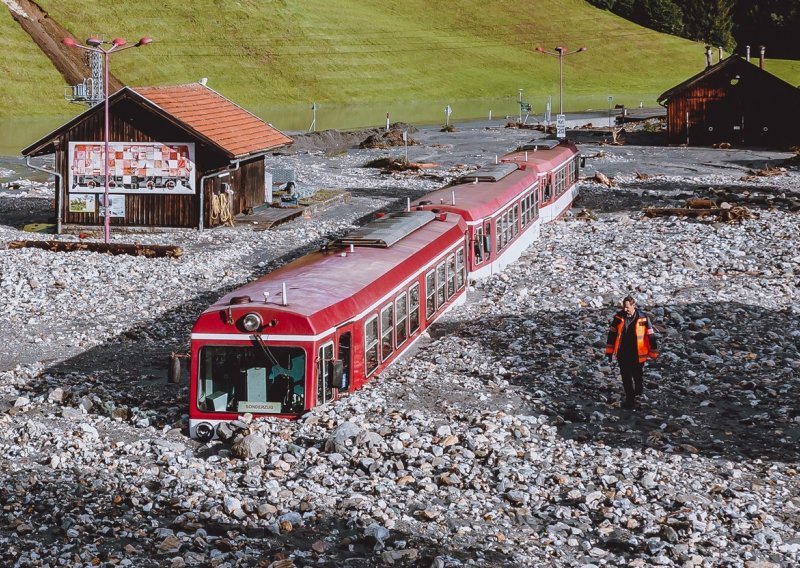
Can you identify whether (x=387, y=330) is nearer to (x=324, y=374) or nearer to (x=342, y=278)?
(x=342, y=278)

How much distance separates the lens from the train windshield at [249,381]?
19.6 m

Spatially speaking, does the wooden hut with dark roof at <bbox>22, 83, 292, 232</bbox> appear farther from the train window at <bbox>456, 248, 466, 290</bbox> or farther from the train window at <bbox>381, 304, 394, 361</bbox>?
the train window at <bbox>381, 304, 394, 361</bbox>

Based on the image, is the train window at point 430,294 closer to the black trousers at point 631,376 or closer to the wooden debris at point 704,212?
the black trousers at point 631,376

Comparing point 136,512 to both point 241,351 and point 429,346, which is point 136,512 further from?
point 429,346

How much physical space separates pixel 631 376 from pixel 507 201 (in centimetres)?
1588

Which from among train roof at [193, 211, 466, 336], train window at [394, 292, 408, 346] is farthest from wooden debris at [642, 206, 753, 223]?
train window at [394, 292, 408, 346]

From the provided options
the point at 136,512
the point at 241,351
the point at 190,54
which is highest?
the point at 190,54

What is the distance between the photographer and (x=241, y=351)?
19609 mm

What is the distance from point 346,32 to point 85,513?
141 m

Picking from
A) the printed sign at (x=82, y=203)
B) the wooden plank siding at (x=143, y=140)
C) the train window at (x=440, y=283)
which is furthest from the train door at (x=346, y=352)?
the printed sign at (x=82, y=203)

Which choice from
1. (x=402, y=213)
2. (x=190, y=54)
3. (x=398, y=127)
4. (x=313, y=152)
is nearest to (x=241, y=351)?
(x=402, y=213)

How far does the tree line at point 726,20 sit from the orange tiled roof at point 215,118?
126437 mm

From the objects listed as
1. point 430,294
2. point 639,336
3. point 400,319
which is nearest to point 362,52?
point 430,294

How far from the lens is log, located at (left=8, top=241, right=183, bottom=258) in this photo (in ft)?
126
